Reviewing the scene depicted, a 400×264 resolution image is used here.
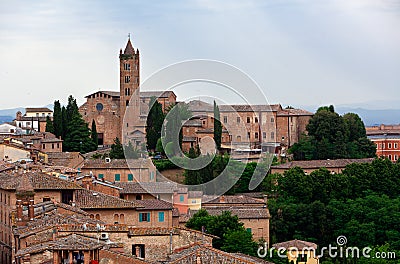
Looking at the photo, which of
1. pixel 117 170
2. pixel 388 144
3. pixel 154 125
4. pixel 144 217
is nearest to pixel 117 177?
pixel 117 170

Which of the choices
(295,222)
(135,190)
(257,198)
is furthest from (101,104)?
(135,190)

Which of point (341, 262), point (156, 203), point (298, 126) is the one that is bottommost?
point (341, 262)

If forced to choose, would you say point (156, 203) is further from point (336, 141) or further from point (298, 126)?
point (298, 126)

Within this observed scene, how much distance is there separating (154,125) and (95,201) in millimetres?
31260

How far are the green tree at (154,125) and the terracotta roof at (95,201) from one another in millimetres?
29304

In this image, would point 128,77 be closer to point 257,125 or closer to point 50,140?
point 257,125

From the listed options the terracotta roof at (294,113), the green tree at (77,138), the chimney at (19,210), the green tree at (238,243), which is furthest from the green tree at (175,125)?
the chimney at (19,210)

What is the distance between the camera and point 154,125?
198 ft

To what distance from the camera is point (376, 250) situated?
37.1 meters

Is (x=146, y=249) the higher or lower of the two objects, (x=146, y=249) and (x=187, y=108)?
the lower

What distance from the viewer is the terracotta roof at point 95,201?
94.5 ft

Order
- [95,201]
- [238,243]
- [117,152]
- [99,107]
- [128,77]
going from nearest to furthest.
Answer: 1. [95,201]
2. [238,243]
3. [117,152]
4. [128,77]
5. [99,107]

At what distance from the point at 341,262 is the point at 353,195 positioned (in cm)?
1378

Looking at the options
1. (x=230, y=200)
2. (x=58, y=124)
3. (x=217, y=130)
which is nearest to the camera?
(x=230, y=200)
